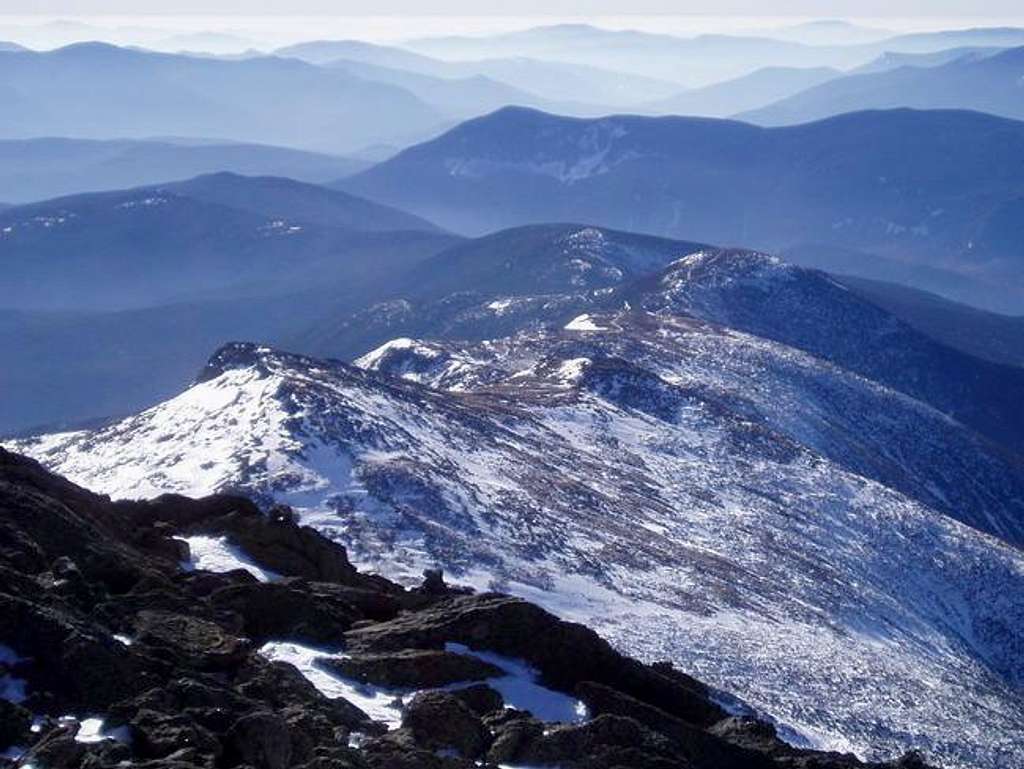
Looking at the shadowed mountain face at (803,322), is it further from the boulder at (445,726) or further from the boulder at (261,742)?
the boulder at (261,742)

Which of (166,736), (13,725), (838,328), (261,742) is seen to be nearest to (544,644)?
(261,742)

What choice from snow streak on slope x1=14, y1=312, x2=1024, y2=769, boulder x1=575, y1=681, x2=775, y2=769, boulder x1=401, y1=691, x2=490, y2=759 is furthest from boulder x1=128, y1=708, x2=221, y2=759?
snow streak on slope x1=14, y1=312, x2=1024, y2=769

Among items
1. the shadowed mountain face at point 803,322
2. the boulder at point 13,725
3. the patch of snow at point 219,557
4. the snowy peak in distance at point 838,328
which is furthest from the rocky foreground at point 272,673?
the snowy peak in distance at point 838,328

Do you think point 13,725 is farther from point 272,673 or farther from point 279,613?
→ point 279,613

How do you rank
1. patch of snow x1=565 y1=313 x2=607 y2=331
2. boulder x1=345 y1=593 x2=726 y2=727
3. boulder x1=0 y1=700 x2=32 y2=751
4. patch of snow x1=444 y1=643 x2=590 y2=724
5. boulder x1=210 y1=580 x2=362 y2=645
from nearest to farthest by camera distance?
boulder x1=0 y1=700 x2=32 y2=751 < patch of snow x1=444 y1=643 x2=590 y2=724 < boulder x1=210 y1=580 x2=362 y2=645 < boulder x1=345 y1=593 x2=726 y2=727 < patch of snow x1=565 y1=313 x2=607 y2=331

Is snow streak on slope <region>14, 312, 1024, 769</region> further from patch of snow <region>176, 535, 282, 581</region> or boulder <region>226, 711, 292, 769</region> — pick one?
boulder <region>226, 711, 292, 769</region>

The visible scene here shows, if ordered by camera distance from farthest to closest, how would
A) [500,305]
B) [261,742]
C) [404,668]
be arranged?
1. [500,305]
2. [404,668]
3. [261,742]
